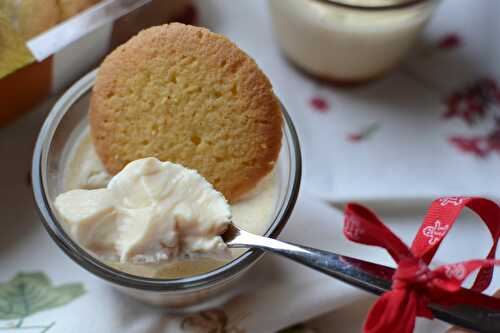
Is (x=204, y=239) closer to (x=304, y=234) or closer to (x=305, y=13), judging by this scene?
(x=304, y=234)

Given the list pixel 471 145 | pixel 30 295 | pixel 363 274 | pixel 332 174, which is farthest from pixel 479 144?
pixel 30 295

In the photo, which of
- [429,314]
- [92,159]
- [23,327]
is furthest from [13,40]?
[429,314]

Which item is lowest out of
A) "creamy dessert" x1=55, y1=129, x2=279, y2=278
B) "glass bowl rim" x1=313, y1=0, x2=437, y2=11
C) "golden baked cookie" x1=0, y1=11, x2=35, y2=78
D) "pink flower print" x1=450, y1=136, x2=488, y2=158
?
"pink flower print" x1=450, y1=136, x2=488, y2=158

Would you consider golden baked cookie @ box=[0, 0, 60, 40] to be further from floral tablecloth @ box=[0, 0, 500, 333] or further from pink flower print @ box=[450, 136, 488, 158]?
pink flower print @ box=[450, 136, 488, 158]

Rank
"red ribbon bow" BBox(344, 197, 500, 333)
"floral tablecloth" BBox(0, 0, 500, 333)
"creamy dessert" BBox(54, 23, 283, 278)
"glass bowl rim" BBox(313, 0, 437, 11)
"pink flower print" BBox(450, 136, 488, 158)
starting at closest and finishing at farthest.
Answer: "red ribbon bow" BBox(344, 197, 500, 333) → "creamy dessert" BBox(54, 23, 283, 278) → "floral tablecloth" BBox(0, 0, 500, 333) → "glass bowl rim" BBox(313, 0, 437, 11) → "pink flower print" BBox(450, 136, 488, 158)

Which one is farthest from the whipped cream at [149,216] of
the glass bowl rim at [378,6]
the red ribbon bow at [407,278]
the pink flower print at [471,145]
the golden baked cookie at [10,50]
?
the pink flower print at [471,145]

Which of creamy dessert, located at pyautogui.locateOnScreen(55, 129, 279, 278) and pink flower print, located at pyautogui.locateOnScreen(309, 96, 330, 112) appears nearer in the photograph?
creamy dessert, located at pyautogui.locateOnScreen(55, 129, 279, 278)

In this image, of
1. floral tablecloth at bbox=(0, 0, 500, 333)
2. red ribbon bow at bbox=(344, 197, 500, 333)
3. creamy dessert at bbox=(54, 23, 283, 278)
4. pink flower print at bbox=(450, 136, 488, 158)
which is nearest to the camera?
red ribbon bow at bbox=(344, 197, 500, 333)

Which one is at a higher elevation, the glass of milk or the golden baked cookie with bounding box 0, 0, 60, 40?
the golden baked cookie with bounding box 0, 0, 60, 40

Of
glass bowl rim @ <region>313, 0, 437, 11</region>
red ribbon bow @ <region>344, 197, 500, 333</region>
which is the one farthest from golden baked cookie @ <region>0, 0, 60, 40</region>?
red ribbon bow @ <region>344, 197, 500, 333</region>
